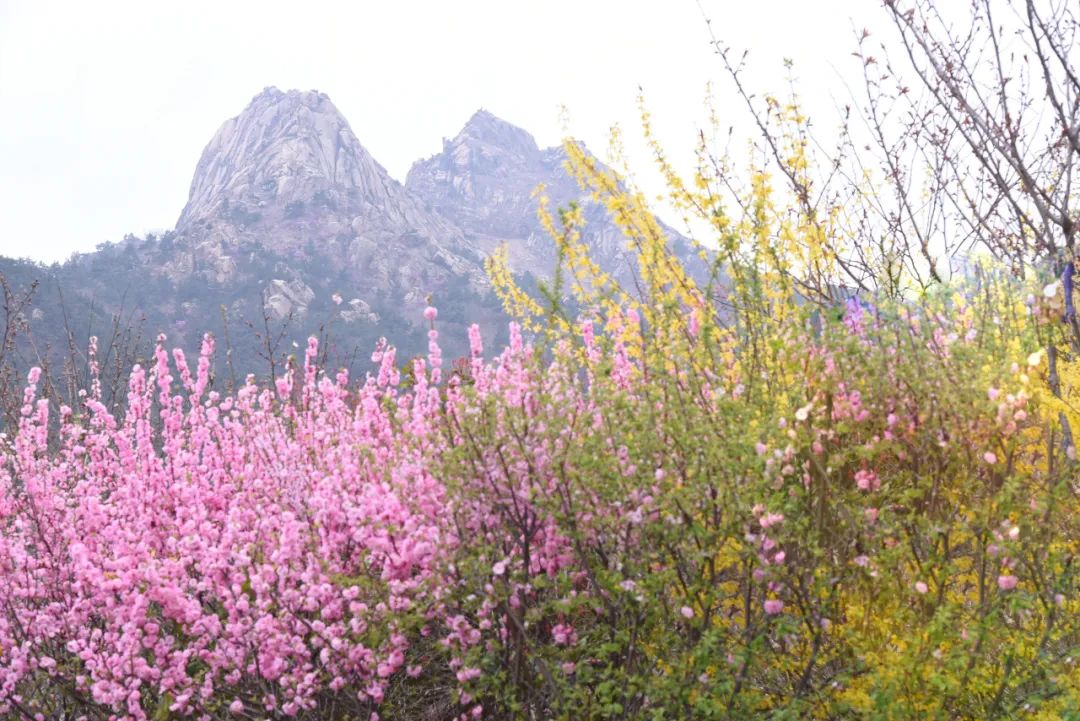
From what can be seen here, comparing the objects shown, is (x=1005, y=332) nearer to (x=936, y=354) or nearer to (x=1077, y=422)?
(x=1077, y=422)

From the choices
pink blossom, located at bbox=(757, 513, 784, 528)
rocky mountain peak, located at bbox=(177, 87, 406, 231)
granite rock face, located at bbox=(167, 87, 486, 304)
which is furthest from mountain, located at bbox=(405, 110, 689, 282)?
pink blossom, located at bbox=(757, 513, 784, 528)

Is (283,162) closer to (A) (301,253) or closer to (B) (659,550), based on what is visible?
(A) (301,253)

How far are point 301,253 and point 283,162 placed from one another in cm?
2990

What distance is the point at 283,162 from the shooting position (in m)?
110

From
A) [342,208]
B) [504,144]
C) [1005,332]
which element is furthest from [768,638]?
[504,144]

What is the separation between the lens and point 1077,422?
3.45 meters

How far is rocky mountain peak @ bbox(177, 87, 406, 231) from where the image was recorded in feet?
341

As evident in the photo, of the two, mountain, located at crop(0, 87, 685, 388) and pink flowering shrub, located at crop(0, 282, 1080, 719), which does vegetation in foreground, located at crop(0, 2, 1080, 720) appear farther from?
mountain, located at crop(0, 87, 685, 388)

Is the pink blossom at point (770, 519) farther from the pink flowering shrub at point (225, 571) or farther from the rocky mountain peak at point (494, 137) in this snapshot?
the rocky mountain peak at point (494, 137)

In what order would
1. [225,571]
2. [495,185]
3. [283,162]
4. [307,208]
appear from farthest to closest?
1. [495,185]
2. [283,162]
3. [307,208]
4. [225,571]

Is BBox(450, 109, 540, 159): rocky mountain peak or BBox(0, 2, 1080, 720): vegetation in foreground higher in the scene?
BBox(450, 109, 540, 159): rocky mountain peak

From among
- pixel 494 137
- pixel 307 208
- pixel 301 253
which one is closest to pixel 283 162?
pixel 307 208

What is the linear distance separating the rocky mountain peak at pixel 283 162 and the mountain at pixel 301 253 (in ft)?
0.93

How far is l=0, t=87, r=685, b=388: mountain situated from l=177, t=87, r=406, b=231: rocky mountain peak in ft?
0.93
